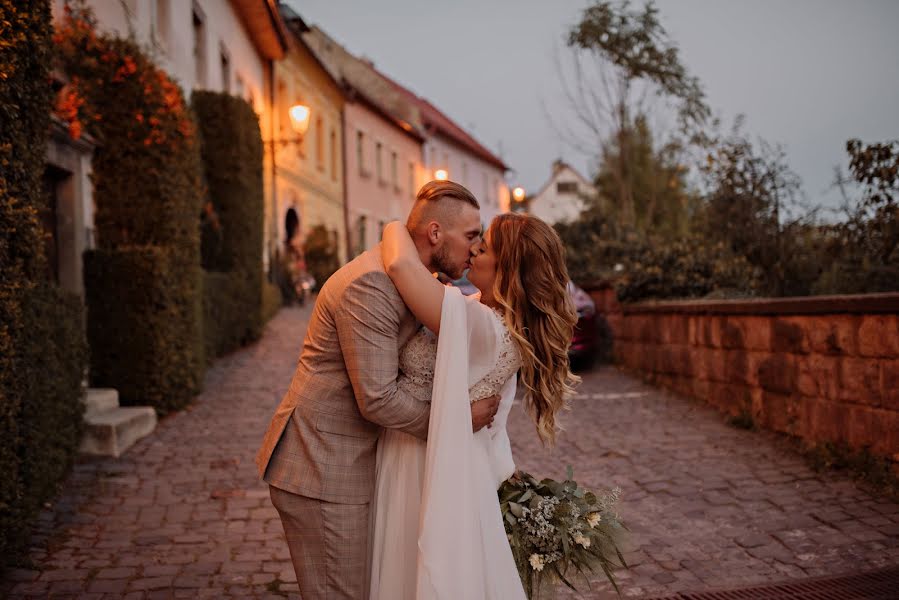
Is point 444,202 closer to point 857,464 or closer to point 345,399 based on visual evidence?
point 345,399

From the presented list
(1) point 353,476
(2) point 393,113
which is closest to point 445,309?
(1) point 353,476

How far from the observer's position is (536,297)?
2.86 metres

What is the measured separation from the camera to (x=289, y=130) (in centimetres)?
2308

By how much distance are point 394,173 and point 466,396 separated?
32.5 meters

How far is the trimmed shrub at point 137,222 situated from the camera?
8594mm

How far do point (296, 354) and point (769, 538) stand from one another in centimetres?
952

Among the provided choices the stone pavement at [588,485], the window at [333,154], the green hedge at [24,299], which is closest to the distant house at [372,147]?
the window at [333,154]

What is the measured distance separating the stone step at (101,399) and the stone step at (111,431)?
0.19 feet

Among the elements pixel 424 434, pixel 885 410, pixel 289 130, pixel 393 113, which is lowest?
pixel 885 410

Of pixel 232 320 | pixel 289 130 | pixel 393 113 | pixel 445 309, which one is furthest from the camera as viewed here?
pixel 393 113

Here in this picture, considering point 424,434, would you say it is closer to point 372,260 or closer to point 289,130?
point 372,260

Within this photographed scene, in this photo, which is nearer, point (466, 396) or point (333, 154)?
point (466, 396)

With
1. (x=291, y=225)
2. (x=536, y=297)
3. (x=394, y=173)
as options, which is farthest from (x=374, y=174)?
(x=536, y=297)

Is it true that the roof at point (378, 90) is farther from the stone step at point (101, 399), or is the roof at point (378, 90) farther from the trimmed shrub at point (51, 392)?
the trimmed shrub at point (51, 392)
